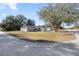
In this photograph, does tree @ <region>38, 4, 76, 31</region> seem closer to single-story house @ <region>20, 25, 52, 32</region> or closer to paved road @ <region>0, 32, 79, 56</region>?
single-story house @ <region>20, 25, 52, 32</region>

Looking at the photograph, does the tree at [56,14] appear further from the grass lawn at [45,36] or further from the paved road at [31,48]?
the paved road at [31,48]

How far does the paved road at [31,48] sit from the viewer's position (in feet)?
6.18

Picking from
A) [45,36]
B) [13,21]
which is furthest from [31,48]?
[13,21]

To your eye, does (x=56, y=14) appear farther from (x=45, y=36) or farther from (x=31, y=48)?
(x=31, y=48)

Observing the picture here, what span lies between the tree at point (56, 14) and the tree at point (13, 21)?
0.64ft

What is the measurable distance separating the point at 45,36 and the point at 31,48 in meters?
0.19

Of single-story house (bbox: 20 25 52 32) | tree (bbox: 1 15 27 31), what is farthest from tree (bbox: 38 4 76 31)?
tree (bbox: 1 15 27 31)

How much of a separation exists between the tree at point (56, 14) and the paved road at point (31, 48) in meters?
0.20

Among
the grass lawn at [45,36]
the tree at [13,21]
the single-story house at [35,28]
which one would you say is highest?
the tree at [13,21]

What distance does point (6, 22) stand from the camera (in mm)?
1899

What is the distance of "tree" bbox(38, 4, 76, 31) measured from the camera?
1.90 metres

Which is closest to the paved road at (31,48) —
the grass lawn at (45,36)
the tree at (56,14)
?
the grass lawn at (45,36)

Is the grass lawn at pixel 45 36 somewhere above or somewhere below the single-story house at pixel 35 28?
below

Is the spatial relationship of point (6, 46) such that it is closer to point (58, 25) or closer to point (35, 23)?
point (35, 23)
